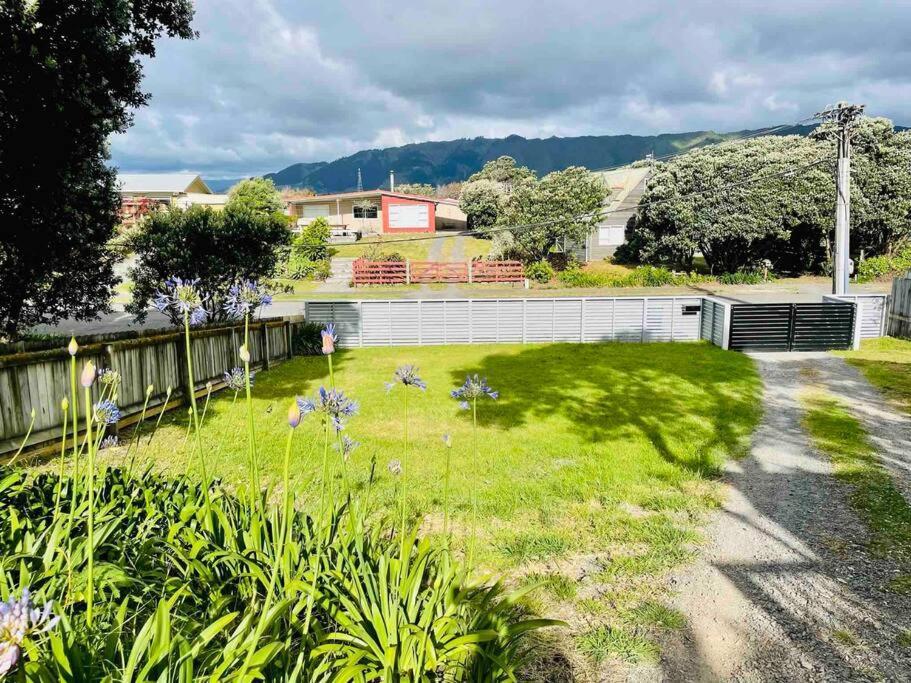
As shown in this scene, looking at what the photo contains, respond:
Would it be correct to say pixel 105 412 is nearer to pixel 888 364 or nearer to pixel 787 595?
pixel 787 595

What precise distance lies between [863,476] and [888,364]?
7.97 metres

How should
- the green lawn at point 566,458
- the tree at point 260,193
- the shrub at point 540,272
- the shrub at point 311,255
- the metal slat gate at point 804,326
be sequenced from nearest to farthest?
1. the green lawn at point 566,458
2. the metal slat gate at point 804,326
3. the shrub at point 540,272
4. the shrub at point 311,255
5. the tree at point 260,193

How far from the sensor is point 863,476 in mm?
6688

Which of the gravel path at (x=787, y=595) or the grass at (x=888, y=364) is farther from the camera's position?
the grass at (x=888, y=364)

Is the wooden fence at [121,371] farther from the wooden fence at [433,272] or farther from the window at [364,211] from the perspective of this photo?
the window at [364,211]

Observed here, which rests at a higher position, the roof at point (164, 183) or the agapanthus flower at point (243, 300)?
the roof at point (164, 183)

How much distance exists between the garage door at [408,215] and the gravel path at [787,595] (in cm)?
4263

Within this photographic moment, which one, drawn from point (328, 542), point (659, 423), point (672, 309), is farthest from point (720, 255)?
point (328, 542)

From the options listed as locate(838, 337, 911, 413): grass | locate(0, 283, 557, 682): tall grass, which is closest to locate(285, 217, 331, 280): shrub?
locate(838, 337, 911, 413): grass

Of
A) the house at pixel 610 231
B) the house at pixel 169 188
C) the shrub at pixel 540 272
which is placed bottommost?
the shrub at pixel 540 272

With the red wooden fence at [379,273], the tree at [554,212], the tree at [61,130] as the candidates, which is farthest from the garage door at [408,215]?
the tree at [61,130]

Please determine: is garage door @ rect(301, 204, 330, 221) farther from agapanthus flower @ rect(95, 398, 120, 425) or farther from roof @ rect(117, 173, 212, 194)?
agapanthus flower @ rect(95, 398, 120, 425)

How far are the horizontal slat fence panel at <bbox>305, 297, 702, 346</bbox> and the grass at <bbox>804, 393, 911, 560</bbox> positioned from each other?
24.4ft

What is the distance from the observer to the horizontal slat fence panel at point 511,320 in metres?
17.3
